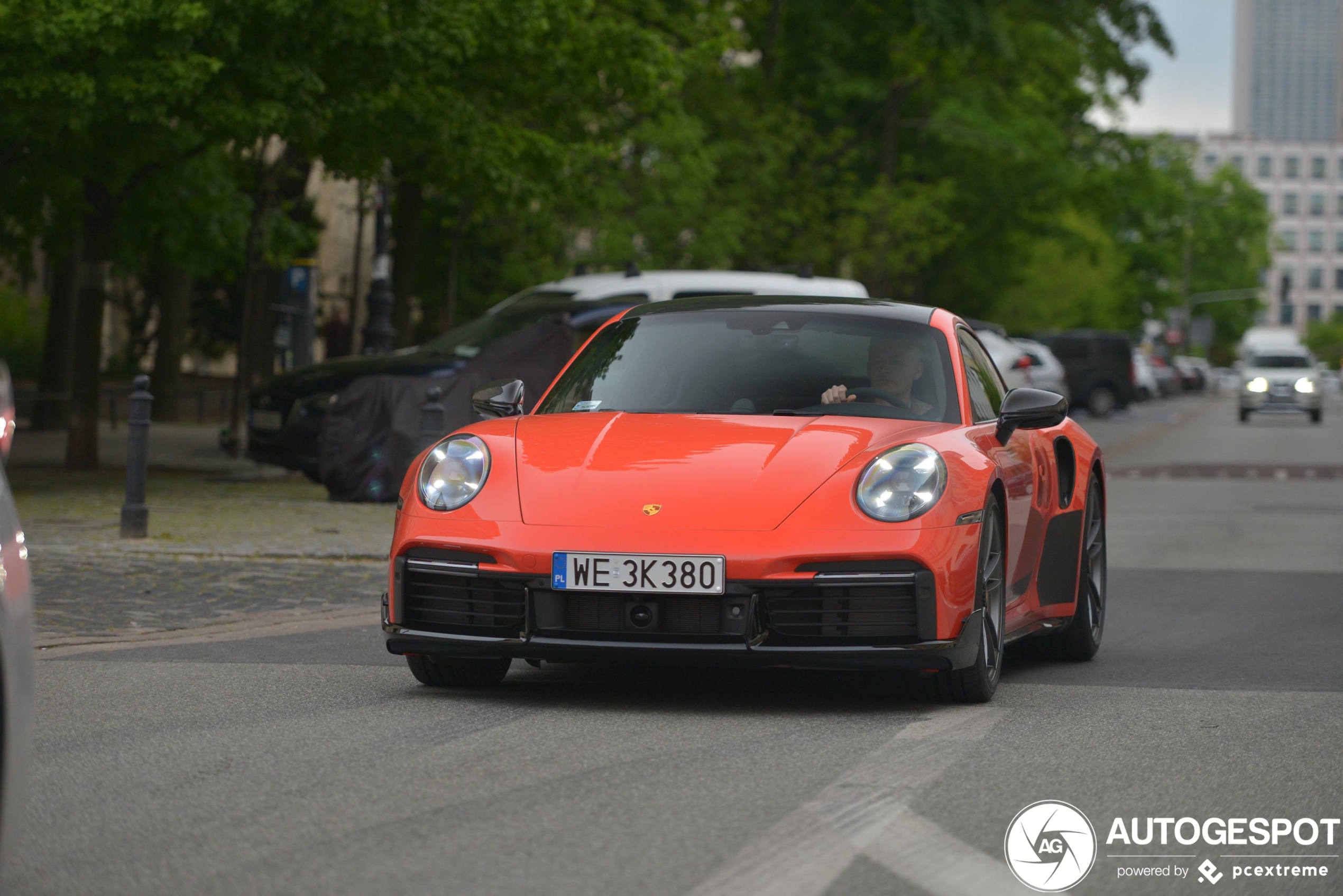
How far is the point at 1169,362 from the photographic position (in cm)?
9225

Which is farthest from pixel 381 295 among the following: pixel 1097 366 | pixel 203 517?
pixel 1097 366

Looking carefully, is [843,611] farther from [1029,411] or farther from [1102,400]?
[1102,400]

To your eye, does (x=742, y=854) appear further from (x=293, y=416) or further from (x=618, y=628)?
(x=293, y=416)

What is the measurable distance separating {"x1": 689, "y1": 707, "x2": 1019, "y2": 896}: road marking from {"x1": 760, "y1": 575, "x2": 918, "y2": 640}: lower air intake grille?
62 cm

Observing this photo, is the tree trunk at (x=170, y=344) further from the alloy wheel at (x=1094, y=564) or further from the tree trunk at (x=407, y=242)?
the alloy wheel at (x=1094, y=564)

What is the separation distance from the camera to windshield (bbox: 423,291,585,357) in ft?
55.4

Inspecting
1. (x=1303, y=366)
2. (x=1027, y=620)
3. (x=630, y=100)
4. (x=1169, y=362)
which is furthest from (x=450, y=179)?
(x=1169, y=362)

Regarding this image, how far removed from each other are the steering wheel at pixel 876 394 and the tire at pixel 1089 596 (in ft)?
4.48

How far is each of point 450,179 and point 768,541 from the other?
1349 cm

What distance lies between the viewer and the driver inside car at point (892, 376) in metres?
7.17

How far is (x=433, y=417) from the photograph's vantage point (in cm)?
1409

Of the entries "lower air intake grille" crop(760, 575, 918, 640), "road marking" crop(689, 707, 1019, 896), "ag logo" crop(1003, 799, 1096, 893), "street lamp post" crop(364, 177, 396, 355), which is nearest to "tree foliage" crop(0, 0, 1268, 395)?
Answer: "street lamp post" crop(364, 177, 396, 355)

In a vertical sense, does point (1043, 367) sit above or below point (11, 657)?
above

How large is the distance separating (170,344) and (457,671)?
24.8m
